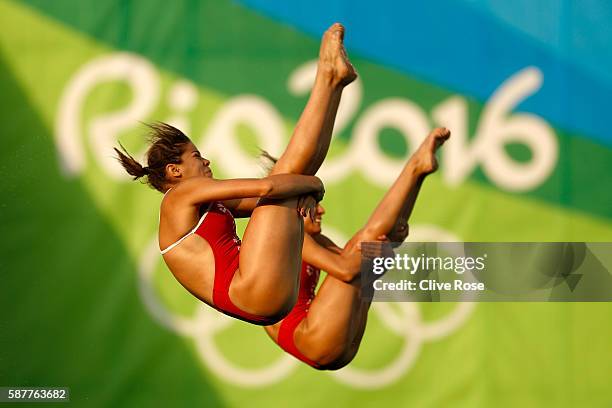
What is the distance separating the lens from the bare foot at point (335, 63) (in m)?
2.91

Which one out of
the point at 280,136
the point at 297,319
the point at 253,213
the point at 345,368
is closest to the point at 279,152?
the point at 280,136

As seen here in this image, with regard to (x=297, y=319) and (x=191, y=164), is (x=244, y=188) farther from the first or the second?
(x=297, y=319)

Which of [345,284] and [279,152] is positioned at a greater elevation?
[279,152]

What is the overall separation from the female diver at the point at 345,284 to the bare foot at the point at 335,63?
70 centimetres

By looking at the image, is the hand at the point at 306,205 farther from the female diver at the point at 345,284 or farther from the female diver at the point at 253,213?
the female diver at the point at 345,284

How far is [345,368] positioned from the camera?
4.64 m

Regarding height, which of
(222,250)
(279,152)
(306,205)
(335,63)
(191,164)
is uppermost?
(279,152)

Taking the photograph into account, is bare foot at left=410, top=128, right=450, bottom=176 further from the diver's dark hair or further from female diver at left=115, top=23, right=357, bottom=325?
the diver's dark hair

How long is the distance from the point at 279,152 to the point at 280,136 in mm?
86

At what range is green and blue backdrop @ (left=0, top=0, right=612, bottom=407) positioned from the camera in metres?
4.63

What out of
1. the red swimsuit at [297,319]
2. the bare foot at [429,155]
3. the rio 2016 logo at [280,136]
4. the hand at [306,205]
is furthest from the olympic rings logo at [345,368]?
the hand at [306,205]

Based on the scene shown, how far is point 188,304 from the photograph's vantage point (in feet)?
15.5

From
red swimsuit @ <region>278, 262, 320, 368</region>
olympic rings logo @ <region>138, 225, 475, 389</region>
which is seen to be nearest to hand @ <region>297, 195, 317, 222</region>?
red swimsuit @ <region>278, 262, 320, 368</region>

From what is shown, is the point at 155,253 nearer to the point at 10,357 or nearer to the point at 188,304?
the point at 188,304
